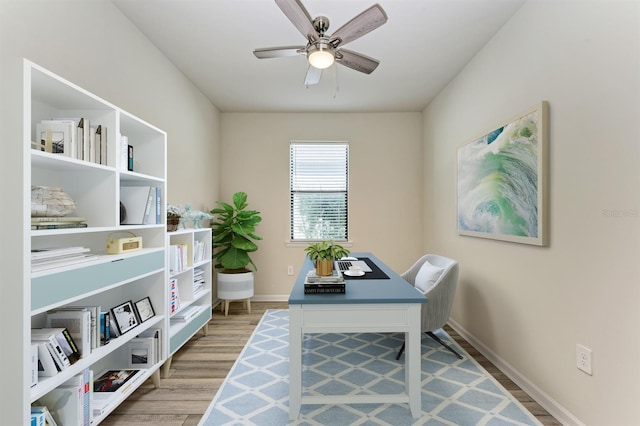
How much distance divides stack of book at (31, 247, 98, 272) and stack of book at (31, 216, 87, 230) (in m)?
0.11

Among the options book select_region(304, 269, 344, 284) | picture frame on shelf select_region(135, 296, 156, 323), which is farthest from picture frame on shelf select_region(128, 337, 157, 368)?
book select_region(304, 269, 344, 284)

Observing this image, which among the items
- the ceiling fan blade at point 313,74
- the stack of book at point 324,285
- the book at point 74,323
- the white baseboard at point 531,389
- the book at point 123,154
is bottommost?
the white baseboard at point 531,389

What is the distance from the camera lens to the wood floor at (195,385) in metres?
1.99

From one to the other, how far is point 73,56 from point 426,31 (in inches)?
101

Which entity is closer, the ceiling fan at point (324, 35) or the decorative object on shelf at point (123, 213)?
the ceiling fan at point (324, 35)

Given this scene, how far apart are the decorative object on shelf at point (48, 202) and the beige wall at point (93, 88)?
162 millimetres

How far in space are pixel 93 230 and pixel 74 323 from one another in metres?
0.49

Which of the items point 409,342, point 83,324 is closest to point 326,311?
point 409,342

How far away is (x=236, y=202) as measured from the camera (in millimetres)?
4227

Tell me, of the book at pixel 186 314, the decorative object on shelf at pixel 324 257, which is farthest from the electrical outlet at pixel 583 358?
the book at pixel 186 314

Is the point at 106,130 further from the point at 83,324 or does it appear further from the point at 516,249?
the point at 516,249

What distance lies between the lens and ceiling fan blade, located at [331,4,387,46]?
1.79 m

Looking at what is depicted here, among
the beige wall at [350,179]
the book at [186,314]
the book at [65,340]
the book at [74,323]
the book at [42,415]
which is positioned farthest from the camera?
the beige wall at [350,179]

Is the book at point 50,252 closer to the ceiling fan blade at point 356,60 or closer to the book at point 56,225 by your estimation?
the book at point 56,225
